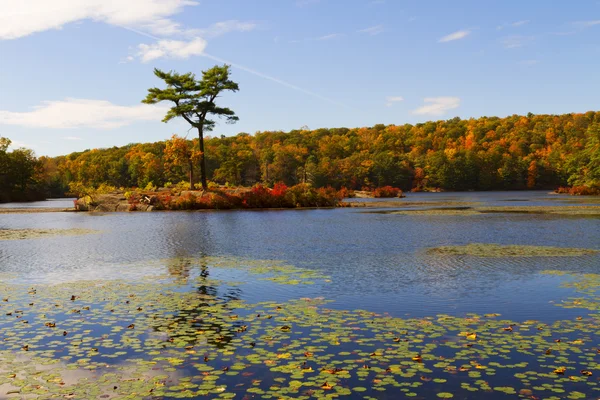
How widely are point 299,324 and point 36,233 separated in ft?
117

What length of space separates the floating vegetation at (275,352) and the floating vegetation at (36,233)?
24857 mm

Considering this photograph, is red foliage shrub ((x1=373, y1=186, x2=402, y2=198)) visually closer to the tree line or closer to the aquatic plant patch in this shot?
the tree line

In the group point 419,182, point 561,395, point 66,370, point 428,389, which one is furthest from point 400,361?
point 419,182

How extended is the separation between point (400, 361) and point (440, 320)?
3805 mm

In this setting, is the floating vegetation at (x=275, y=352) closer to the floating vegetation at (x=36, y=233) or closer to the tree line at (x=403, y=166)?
the floating vegetation at (x=36, y=233)

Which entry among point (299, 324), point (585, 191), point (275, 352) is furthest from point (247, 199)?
point (585, 191)

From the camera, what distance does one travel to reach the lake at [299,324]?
32.3 feet

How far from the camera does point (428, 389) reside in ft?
31.0

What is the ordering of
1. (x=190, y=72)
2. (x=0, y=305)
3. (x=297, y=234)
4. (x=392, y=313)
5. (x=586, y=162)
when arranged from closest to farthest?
(x=392, y=313) → (x=0, y=305) → (x=297, y=234) → (x=190, y=72) → (x=586, y=162)

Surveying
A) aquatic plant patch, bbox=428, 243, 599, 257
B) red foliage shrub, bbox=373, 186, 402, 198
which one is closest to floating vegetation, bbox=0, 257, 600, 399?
aquatic plant patch, bbox=428, 243, 599, 257

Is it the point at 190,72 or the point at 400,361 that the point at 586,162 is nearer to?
the point at 190,72

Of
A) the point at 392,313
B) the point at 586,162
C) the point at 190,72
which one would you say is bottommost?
the point at 392,313

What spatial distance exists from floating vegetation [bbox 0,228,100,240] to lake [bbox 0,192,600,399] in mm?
11525

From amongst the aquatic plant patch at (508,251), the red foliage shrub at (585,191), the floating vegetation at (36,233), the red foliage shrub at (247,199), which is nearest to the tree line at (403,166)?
the red foliage shrub at (585,191)
